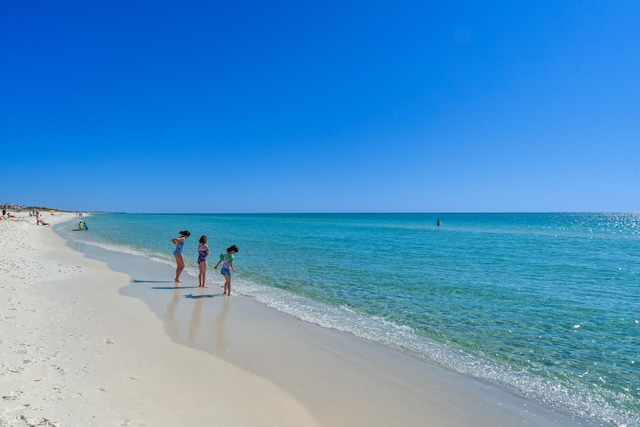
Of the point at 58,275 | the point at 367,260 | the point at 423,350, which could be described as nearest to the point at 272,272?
the point at 367,260

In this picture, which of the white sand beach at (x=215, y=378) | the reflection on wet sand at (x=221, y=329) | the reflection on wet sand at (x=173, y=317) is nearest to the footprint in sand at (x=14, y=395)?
the white sand beach at (x=215, y=378)

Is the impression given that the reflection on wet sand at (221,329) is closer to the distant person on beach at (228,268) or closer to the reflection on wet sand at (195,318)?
the reflection on wet sand at (195,318)

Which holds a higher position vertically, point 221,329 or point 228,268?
point 228,268

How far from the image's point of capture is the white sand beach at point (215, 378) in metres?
4.80

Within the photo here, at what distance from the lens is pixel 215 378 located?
19.9ft

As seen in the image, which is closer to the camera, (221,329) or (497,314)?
(221,329)

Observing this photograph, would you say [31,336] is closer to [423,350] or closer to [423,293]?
[423,350]

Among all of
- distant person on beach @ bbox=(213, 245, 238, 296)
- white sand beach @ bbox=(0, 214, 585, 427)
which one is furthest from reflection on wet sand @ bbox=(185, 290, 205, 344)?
distant person on beach @ bbox=(213, 245, 238, 296)

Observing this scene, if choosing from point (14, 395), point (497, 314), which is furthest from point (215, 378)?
point (497, 314)

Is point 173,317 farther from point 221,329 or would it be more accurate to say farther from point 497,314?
point 497,314

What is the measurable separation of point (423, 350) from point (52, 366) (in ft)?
22.7

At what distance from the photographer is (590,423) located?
219 inches

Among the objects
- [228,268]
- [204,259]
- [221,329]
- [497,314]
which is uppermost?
[204,259]

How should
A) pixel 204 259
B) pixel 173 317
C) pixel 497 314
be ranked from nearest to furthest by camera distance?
pixel 173 317 < pixel 497 314 < pixel 204 259
